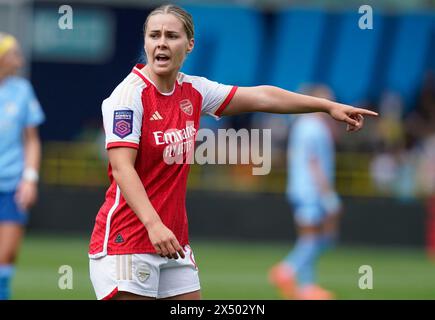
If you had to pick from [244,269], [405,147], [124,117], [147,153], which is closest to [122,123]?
[124,117]

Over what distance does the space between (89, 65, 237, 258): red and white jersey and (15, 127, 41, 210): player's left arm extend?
353 centimetres

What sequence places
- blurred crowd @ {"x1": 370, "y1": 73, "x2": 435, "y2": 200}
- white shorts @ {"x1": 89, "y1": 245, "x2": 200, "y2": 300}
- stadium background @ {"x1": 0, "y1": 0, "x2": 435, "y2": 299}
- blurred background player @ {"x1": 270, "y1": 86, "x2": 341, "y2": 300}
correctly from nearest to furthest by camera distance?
white shorts @ {"x1": 89, "y1": 245, "x2": 200, "y2": 300}
blurred background player @ {"x1": 270, "y1": 86, "x2": 341, "y2": 300}
stadium background @ {"x1": 0, "y1": 0, "x2": 435, "y2": 299}
blurred crowd @ {"x1": 370, "y1": 73, "x2": 435, "y2": 200}

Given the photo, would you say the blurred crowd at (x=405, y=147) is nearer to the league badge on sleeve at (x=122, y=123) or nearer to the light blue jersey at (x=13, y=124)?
the light blue jersey at (x=13, y=124)

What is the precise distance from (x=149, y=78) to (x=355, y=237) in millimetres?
15855

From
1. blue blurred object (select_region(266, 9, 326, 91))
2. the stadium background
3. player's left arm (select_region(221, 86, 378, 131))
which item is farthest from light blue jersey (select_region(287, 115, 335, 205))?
blue blurred object (select_region(266, 9, 326, 91))

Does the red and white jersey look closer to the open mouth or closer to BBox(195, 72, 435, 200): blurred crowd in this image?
the open mouth

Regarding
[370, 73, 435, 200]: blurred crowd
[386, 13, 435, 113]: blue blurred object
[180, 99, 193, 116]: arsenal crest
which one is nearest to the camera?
[180, 99, 193, 116]: arsenal crest

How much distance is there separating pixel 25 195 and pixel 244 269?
7445mm

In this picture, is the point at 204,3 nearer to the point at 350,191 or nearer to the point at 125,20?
the point at 125,20

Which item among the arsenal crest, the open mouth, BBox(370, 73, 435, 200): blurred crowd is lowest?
the arsenal crest

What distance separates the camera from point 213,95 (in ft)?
22.6

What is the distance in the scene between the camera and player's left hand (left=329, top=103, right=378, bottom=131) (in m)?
6.69

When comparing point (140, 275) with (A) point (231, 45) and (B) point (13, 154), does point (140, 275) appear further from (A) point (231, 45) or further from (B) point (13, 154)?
(A) point (231, 45)
